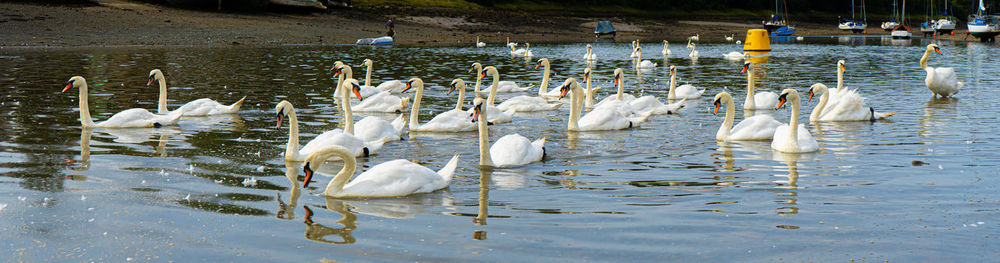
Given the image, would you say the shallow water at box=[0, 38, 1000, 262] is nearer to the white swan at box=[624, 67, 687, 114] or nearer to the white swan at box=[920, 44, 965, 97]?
the white swan at box=[624, 67, 687, 114]

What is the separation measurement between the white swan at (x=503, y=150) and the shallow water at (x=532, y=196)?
179 mm

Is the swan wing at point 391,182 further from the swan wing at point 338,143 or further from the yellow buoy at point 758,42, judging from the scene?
the yellow buoy at point 758,42

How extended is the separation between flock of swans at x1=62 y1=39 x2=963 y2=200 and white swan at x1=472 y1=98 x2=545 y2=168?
12 mm

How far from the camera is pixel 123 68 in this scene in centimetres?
3020

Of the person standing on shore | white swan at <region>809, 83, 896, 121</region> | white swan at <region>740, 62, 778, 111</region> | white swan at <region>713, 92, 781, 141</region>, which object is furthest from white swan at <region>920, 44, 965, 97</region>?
the person standing on shore

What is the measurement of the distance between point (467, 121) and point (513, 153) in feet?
12.3

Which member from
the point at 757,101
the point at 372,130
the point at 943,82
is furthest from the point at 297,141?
the point at 943,82

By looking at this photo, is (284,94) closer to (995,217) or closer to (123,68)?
(123,68)

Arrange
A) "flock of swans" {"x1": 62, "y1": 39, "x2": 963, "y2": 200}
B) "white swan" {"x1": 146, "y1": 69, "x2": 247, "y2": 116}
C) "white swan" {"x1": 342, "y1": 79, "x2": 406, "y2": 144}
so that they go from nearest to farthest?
"flock of swans" {"x1": 62, "y1": 39, "x2": 963, "y2": 200}, "white swan" {"x1": 342, "y1": 79, "x2": 406, "y2": 144}, "white swan" {"x1": 146, "y1": 69, "x2": 247, "y2": 116}

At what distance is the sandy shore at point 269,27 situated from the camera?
4600cm

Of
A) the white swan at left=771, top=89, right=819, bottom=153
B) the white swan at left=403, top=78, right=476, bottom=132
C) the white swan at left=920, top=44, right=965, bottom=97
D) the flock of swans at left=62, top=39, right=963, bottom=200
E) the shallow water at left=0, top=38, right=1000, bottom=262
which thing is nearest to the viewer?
the shallow water at left=0, top=38, right=1000, bottom=262

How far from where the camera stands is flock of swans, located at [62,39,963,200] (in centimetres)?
930

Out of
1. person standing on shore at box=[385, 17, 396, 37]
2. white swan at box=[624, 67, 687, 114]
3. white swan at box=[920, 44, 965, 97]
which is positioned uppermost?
person standing on shore at box=[385, 17, 396, 37]

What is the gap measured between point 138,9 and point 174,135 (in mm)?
42457
